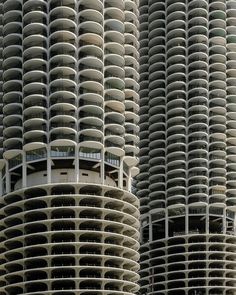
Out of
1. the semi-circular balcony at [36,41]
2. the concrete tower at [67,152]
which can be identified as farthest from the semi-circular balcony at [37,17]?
the semi-circular balcony at [36,41]

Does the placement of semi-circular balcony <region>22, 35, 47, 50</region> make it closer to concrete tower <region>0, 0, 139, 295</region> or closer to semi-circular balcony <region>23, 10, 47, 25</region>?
concrete tower <region>0, 0, 139, 295</region>

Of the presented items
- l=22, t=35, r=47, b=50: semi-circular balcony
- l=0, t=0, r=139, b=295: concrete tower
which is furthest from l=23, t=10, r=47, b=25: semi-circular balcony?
l=22, t=35, r=47, b=50: semi-circular balcony

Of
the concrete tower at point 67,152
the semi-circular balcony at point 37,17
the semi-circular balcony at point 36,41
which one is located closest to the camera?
the concrete tower at point 67,152

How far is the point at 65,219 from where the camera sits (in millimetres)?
161875

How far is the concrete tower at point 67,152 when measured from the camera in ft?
531

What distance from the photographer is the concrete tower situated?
531 ft

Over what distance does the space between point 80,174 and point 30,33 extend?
29.0 metres

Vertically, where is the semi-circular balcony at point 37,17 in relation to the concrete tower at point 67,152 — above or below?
above

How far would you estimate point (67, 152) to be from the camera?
166250mm

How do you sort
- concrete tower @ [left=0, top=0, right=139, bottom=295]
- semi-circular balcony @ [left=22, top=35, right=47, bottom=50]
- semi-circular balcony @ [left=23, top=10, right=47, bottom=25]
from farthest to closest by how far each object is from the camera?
semi-circular balcony @ [left=23, top=10, right=47, bottom=25], semi-circular balcony @ [left=22, top=35, right=47, bottom=50], concrete tower @ [left=0, top=0, right=139, bottom=295]

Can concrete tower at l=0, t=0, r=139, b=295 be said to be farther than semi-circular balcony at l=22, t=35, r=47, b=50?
No

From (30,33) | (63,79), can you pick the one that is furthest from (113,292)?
(30,33)

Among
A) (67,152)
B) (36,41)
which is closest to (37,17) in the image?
(36,41)

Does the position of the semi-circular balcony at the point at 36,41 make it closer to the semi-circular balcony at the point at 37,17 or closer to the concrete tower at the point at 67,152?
the concrete tower at the point at 67,152
